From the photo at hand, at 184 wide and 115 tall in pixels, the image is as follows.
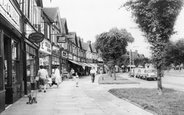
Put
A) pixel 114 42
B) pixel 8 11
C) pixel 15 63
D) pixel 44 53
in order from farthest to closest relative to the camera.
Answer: pixel 114 42 < pixel 44 53 < pixel 15 63 < pixel 8 11

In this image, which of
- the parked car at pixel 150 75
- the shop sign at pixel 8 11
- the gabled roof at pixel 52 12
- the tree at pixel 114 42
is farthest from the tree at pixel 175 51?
the gabled roof at pixel 52 12

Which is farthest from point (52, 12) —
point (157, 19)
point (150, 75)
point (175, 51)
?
point (157, 19)

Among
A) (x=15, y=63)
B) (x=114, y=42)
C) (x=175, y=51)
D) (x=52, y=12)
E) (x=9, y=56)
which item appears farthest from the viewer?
(x=114, y=42)

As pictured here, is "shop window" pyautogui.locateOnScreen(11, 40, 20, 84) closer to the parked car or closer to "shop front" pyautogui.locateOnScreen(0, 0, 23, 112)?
"shop front" pyautogui.locateOnScreen(0, 0, 23, 112)

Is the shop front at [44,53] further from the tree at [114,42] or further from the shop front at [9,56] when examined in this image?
the tree at [114,42]

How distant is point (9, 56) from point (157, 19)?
801 cm

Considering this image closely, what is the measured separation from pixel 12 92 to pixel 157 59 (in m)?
8.08

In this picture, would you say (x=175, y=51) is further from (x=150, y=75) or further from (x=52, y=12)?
(x=52, y=12)

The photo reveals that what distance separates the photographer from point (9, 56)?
11000 mm

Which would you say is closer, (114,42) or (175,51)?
(175,51)

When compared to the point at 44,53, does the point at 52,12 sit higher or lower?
higher

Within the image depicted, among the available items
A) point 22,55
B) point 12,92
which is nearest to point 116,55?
point 22,55

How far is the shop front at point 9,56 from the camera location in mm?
9102

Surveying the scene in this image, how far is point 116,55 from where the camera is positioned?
3566cm
